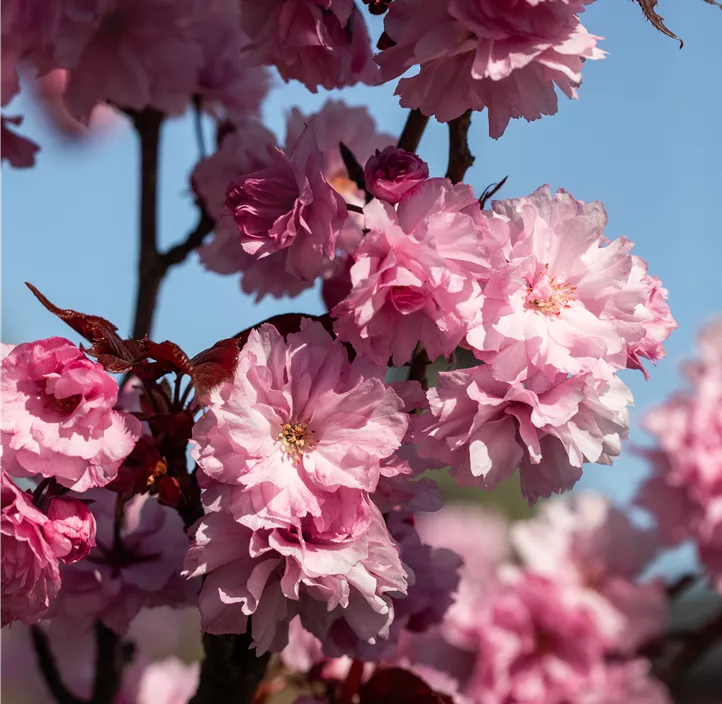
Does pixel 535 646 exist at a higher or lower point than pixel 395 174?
lower

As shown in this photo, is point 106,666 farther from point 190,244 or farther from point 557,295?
point 557,295

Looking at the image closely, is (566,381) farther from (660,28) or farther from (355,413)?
Answer: (660,28)

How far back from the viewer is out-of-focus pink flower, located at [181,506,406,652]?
0.52 meters

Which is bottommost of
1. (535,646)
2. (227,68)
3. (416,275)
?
(535,646)

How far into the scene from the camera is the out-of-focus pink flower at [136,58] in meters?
0.84

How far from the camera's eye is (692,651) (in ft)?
4.11

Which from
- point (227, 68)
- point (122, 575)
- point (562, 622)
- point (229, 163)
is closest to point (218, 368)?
point (122, 575)

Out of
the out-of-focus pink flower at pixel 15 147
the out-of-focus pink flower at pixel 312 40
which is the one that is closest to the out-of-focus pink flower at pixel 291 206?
the out-of-focus pink flower at pixel 312 40

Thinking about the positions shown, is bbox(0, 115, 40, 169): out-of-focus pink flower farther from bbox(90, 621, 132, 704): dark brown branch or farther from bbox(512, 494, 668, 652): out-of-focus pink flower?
bbox(512, 494, 668, 652): out-of-focus pink flower

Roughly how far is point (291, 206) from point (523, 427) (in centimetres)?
20

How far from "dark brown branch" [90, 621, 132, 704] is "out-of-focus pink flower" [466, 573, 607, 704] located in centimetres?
56

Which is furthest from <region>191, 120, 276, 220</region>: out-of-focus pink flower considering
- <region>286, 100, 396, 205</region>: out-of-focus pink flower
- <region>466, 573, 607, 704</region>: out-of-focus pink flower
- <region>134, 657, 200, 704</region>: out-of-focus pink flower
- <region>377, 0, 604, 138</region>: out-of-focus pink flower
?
<region>466, 573, 607, 704</region>: out-of-focus pink flower

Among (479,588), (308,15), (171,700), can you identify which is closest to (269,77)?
(308,15)

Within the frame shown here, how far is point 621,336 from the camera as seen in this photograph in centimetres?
54
